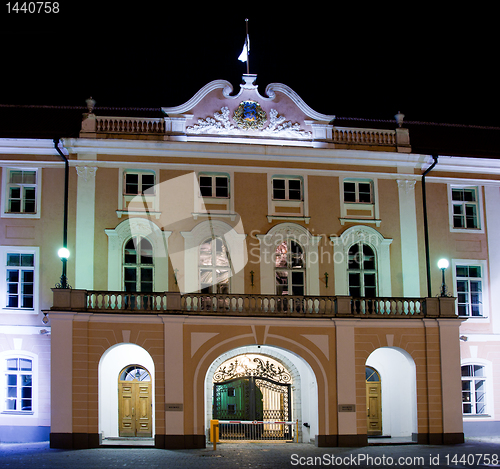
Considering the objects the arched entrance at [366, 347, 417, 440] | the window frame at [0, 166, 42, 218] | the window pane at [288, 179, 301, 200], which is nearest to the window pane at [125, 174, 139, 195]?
the window frame at [0, 166, 42, 218]

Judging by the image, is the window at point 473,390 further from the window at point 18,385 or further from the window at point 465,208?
the window at point 18,385

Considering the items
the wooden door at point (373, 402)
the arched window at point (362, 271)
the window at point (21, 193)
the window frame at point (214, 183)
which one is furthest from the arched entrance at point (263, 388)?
the window at point (21, 193)

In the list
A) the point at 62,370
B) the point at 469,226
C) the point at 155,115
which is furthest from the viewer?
the point at 155,115

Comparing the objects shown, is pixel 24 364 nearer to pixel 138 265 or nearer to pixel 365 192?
pixel 138 265

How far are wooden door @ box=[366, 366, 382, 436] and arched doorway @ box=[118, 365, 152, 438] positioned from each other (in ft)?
26.6

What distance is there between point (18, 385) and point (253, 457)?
29.6 feet

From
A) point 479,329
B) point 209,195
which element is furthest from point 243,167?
point 479,329

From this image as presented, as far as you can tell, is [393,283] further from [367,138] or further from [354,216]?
[367,138]

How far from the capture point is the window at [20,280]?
84.6 ft

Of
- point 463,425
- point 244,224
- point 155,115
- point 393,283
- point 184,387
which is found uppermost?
point 155,115

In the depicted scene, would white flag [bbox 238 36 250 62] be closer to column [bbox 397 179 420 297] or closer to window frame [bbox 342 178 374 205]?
window frame [bbox 342 178 374 205]

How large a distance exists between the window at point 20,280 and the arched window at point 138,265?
329 cm

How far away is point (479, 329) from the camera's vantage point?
27.7m

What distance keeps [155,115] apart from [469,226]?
547 inches
